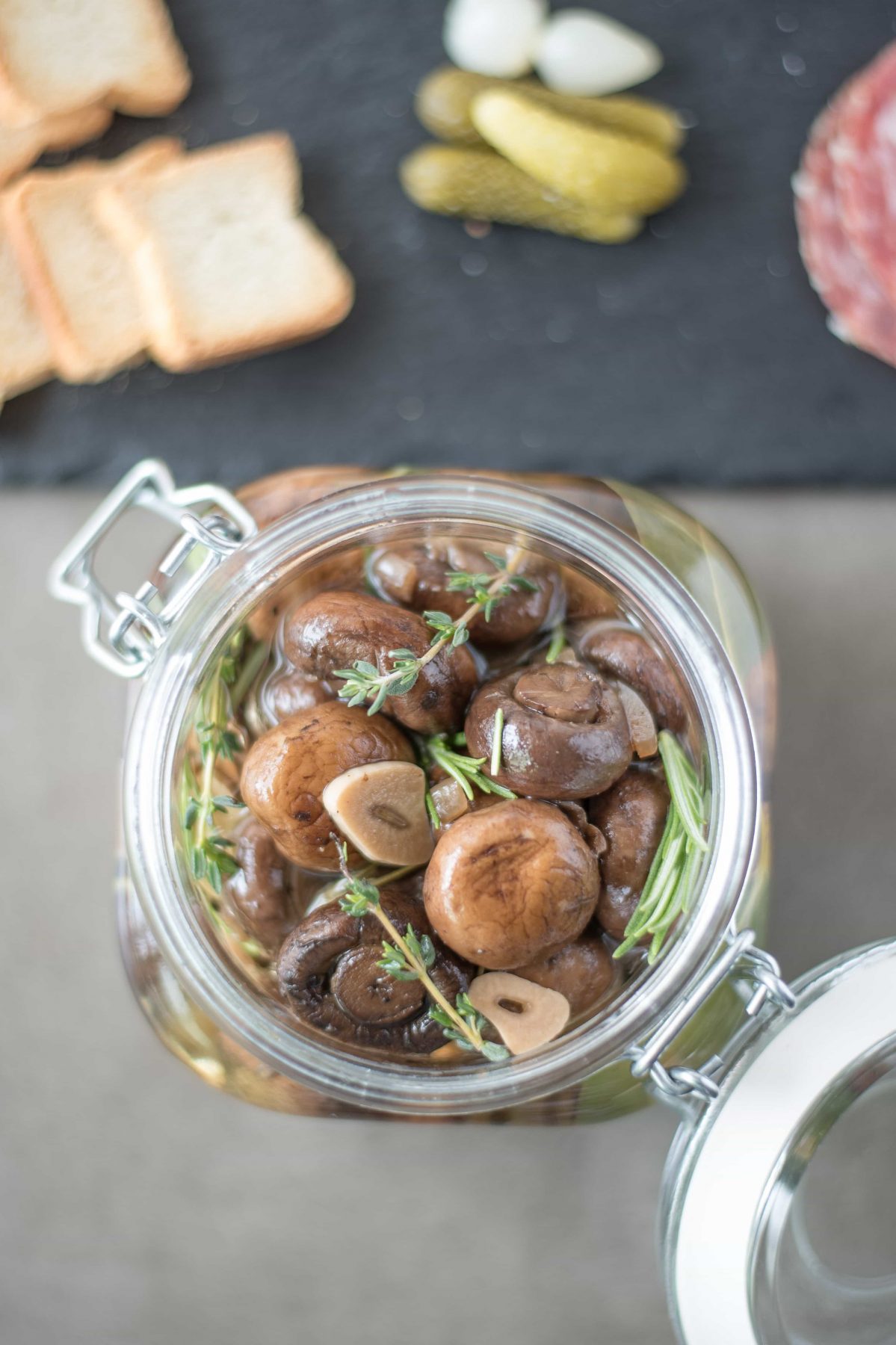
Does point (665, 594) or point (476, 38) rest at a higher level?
point (476, 38)

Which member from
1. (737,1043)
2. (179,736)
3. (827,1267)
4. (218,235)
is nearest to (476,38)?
(218,235)

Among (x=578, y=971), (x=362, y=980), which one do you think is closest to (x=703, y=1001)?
(x=578, y=971)

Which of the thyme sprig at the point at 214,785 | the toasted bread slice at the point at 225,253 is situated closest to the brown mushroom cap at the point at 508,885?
the thyme sprig at the point at 214,785

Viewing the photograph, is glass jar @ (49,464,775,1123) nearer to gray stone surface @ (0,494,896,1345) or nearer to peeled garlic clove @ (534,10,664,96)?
gray stone surface @ (0,494,896,1345)

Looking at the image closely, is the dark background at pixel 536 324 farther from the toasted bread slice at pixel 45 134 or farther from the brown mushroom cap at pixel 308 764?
the brown mushroom cap at pixel 308 764

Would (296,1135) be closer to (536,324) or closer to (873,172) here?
(536,324)

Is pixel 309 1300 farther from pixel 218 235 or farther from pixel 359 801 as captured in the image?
pixel 218 235

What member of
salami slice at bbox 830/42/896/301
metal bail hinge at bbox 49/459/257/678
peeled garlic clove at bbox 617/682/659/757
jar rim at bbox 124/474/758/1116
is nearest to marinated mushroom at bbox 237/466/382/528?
metal bail hinge at bbox 49/459/257/678
